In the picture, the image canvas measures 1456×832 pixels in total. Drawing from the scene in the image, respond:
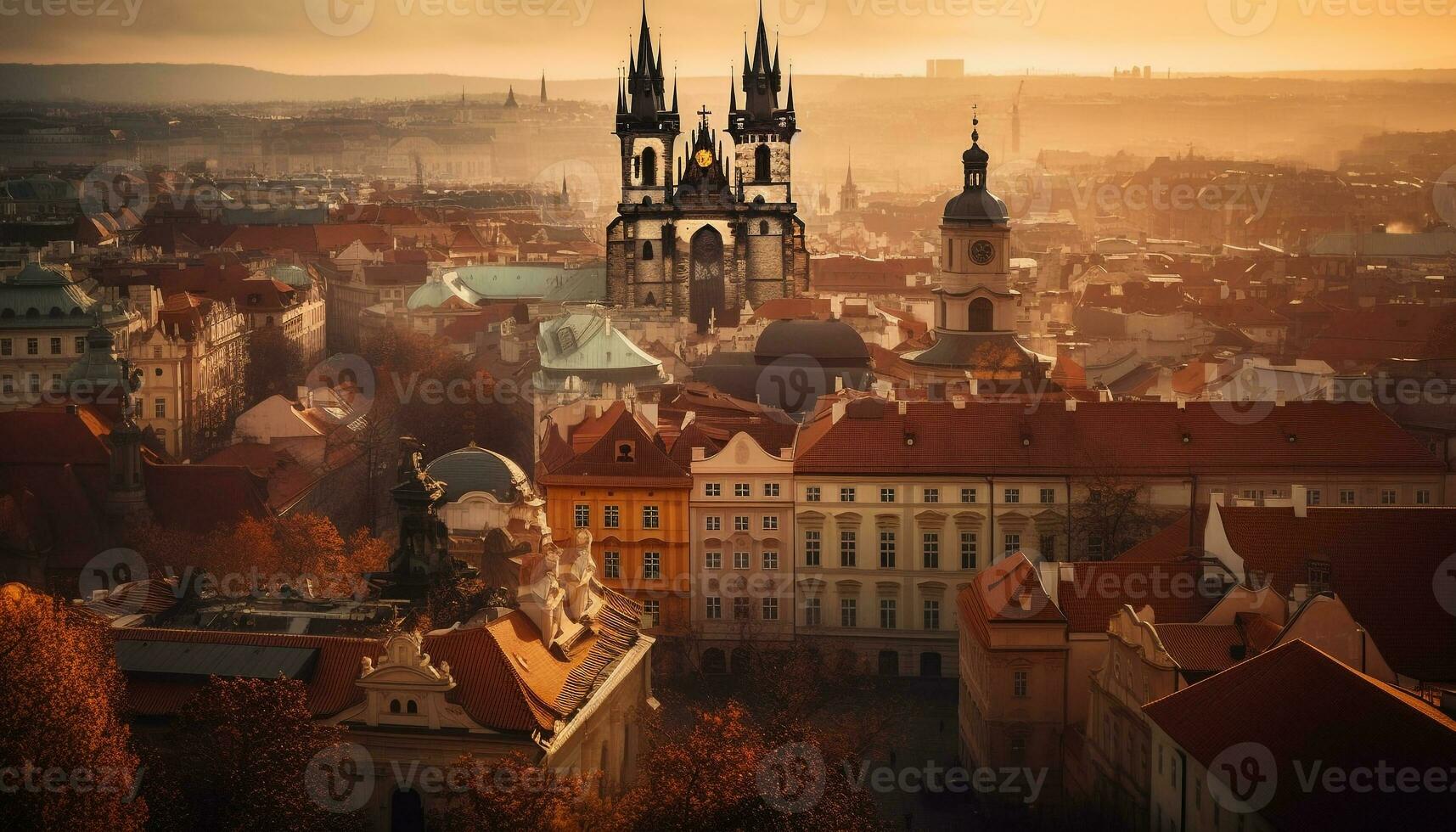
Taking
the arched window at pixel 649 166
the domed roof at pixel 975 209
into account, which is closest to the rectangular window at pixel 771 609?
the domed roof at pixel 975 209

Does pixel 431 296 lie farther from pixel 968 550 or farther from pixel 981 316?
pixel 968 550

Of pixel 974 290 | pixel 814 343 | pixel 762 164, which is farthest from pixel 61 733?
pixel 762 164

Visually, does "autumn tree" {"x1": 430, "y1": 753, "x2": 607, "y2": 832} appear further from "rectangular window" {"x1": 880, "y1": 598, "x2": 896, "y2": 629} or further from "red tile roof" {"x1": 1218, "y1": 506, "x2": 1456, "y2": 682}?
"rectangular window" {"x1": 880, "y1": 598, "x2": 896, "y2": 629}

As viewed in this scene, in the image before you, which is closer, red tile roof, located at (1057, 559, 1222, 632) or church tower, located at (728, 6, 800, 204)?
red tile roof, located at (1057, 559, 1222, 632)

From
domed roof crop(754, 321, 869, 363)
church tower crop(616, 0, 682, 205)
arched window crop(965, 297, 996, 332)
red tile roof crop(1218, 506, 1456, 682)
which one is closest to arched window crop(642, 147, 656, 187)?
church tower crop(616, 0, 682, 205)

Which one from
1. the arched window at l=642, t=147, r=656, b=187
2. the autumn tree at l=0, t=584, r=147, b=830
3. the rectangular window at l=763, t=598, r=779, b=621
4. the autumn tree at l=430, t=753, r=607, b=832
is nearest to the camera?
the autumn tree at l=0, t=584, r=147, b=830

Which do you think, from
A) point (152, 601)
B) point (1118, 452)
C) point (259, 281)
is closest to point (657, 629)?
point (1118, 452)

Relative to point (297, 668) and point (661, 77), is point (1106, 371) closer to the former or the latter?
point (661, 77)
